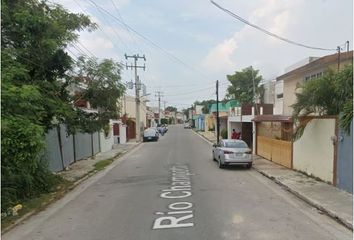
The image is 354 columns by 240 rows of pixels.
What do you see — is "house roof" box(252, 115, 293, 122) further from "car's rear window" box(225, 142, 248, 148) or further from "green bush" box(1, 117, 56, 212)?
"green bush" box(1, 117, 56, 212)

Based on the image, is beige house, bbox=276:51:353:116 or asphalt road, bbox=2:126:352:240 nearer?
asphalt road, bbox=2:126:352:240

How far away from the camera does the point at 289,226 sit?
9031 millimetres

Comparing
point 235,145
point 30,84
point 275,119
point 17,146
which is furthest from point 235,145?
point 17,146

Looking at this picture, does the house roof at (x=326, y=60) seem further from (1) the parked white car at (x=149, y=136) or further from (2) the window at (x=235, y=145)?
(1) the parked white car at (x=149, y=136)

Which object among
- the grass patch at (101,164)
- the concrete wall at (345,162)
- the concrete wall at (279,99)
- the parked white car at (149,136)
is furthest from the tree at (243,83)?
the concrete wall at (345,162)

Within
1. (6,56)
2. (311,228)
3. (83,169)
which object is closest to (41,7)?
(6,56)

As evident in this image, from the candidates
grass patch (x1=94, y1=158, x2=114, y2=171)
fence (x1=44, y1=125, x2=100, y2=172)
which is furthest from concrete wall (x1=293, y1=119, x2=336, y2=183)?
fence (x1=44, y1=125, x2=100, y2=172)

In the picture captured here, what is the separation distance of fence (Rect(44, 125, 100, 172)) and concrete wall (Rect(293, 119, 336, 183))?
10.6m

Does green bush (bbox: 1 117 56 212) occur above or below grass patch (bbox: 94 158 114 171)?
above

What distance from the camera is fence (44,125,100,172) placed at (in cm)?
1897

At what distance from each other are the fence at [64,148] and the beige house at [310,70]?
12.1 meters

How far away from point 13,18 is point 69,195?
20.6 feet

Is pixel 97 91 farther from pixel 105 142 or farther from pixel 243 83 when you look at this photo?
pixel 243 83

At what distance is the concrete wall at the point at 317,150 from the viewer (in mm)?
14672
